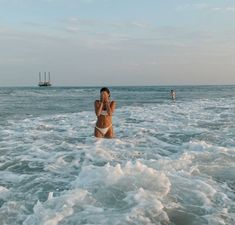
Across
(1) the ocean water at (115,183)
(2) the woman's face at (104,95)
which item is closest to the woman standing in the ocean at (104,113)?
(2) the woman's face at (104,95)

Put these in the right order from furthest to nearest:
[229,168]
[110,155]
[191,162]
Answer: [110,155] → [191,162] → [229,168]

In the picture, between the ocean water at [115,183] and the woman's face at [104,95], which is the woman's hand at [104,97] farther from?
the ocean water at [115,183]

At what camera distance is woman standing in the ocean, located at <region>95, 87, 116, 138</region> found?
1038 cm

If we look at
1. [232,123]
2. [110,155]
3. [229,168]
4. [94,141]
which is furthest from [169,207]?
[232,123]

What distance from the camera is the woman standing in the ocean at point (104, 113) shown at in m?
10.4

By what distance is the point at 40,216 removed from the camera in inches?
185

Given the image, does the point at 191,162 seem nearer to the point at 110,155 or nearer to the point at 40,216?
the point at 110,155

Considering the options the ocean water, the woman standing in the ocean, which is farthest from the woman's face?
the ocean water

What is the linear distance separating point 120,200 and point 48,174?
6.44ft

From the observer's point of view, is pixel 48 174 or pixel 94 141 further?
pixel 94 141

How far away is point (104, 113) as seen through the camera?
34.6ft

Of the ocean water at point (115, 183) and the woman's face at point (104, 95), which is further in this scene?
the woman's face at point (104, 95)

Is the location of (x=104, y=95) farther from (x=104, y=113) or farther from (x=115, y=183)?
(x=115, y=183)

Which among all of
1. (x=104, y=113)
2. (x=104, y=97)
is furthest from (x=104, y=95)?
(x=104, y=113)
